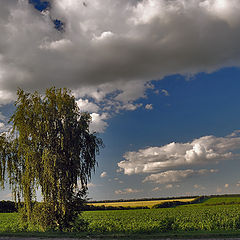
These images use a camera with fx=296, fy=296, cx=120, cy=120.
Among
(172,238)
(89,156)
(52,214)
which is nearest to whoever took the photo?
(172,238)

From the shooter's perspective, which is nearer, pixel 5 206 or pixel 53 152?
pixel 53 152

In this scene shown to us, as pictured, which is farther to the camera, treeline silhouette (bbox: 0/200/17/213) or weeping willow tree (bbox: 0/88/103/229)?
treeline silhouette (bbox: 0/200/17/213)

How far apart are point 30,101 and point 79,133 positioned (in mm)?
4907

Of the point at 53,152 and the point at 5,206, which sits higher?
the point at 53,152

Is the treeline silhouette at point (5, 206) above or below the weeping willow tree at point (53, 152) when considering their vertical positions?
below

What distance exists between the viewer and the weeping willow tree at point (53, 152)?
2242 cm

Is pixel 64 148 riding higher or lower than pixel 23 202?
higher

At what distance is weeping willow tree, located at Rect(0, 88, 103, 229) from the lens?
2242cm

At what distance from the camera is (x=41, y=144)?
75.9ft

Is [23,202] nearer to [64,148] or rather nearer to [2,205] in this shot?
[64,148]

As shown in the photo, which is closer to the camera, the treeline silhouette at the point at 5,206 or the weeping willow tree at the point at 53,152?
the weeping willow tree at the point at 53,152

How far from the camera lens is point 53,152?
22.5 m

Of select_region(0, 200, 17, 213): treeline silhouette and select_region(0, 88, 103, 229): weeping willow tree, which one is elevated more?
select_region(0, 88, 103, 229): weeping willow tree

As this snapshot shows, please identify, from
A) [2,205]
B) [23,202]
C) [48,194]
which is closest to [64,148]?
[48,194]
